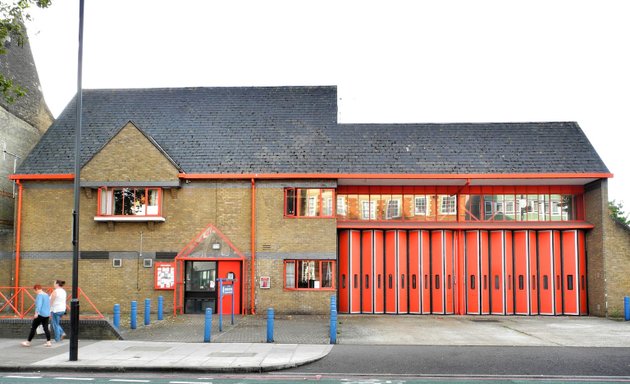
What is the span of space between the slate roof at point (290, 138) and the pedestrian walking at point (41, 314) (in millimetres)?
10232

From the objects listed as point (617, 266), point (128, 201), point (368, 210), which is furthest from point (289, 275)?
point (617, 266)

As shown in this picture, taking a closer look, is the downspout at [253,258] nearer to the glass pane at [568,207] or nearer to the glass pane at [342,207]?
the glass pane at [342,207]

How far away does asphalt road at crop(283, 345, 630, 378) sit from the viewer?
13078mm

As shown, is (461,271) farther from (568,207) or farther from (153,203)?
(153,203)

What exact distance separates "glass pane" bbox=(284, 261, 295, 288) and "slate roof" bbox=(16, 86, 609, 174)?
3.85 m

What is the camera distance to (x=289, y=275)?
2481cm

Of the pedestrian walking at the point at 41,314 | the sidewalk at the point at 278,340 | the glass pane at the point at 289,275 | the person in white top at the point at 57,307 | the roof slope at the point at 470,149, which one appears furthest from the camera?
the roof slope at the point at 470,149

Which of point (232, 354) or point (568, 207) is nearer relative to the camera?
point (232, 354)

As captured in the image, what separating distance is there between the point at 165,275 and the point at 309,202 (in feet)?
A: 21.8

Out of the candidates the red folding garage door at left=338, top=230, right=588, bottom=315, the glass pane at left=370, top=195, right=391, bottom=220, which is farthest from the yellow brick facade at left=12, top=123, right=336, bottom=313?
the glass pane at left=370, top=195, right=391, bottom=220

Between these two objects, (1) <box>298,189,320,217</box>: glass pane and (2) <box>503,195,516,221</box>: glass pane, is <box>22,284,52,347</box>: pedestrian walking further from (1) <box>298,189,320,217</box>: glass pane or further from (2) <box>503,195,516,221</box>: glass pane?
(2) <box>503,195,516,221</box>: glass pane

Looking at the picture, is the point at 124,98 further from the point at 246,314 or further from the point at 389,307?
the point at 389,307

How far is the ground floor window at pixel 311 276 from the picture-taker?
24688 millimetres

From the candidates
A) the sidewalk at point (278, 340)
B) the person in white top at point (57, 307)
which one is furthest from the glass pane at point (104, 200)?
the person in white top at point (57, 307)
